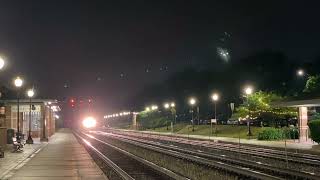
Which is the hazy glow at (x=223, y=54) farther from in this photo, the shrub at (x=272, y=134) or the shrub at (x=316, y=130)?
the shrub at (x=316, y=130)

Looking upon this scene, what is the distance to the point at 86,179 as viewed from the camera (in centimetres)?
1948

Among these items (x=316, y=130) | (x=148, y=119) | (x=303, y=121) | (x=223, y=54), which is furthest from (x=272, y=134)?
(x=148, y=119)

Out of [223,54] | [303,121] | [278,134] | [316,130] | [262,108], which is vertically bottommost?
[278,134]

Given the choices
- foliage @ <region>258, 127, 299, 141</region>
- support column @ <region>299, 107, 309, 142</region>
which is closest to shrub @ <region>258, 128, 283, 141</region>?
foliage @ <region>258, 127, 299, 141</region>

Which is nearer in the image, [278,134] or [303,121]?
[303,121]

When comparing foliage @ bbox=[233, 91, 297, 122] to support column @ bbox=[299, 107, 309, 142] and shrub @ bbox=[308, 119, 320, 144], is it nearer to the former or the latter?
support column @ bbox=[299, 107, 309, 142]

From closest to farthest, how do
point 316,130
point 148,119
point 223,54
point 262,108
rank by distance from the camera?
point 316,130 < point 262,108 < point 223,54 < point 148,119

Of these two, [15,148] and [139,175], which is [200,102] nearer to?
[15,148]

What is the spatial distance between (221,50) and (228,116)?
22.0 m

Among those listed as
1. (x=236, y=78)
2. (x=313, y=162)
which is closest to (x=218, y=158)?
(x=313, y=162)

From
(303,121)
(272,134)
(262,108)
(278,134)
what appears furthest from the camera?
(262,108)

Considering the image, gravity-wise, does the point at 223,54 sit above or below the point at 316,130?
above

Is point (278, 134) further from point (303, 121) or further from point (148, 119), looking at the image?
point (148, 119)

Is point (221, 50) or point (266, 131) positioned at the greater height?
point (221, 50)
